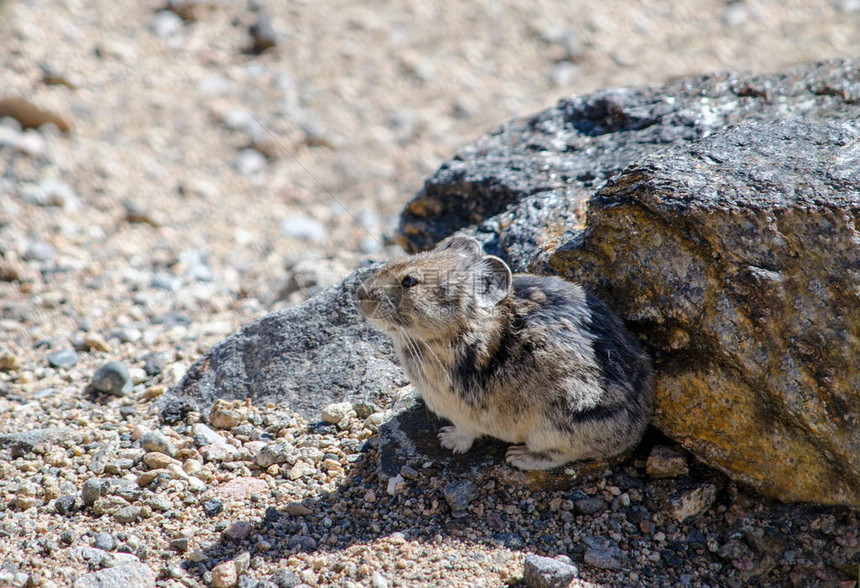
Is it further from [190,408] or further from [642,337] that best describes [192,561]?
[642,337]

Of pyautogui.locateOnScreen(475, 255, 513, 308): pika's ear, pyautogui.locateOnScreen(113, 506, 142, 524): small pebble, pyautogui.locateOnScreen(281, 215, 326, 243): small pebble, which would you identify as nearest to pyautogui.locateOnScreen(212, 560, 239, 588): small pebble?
pyautogui.locateOnScreen(113, 506, 142, 524): small pebble

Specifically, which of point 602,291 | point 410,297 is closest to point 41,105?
point 410,297

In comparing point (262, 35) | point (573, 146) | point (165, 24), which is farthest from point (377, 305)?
point (165, 24)

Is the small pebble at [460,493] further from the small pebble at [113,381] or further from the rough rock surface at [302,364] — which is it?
the small pebble at [113,381]

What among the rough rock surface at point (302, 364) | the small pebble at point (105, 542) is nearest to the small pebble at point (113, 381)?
the rough rock surface at point (302, 364)

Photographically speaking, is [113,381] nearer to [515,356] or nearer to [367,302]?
[367,302]
